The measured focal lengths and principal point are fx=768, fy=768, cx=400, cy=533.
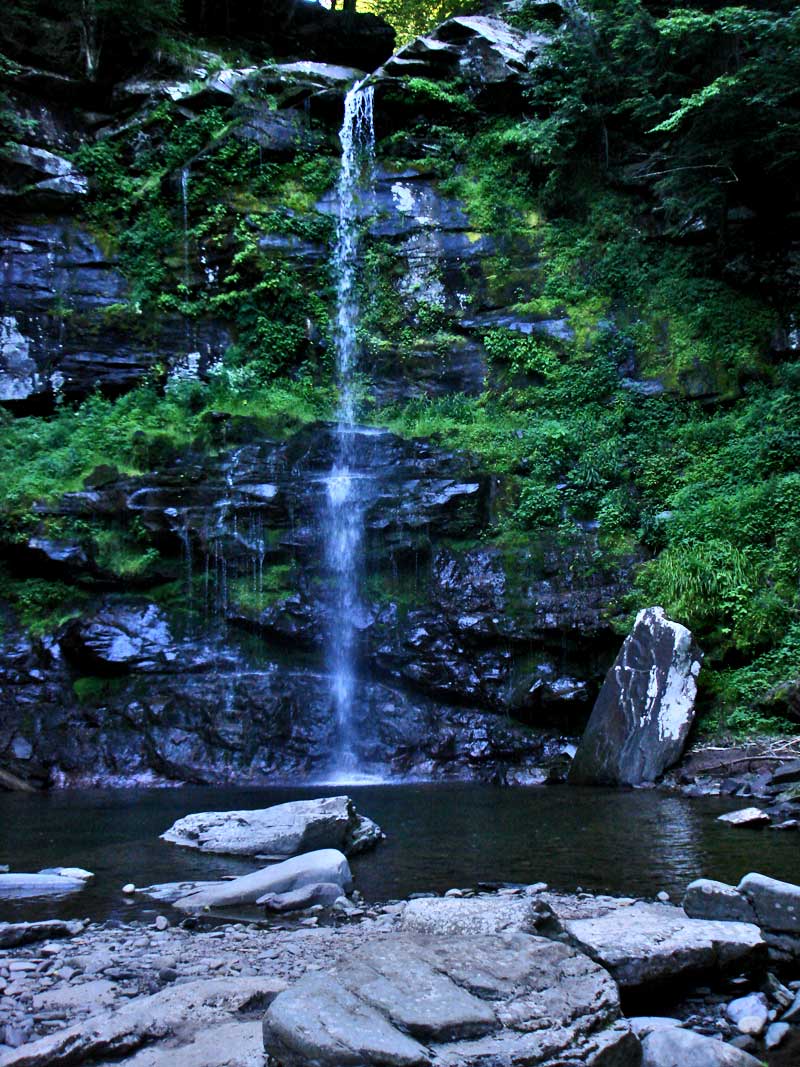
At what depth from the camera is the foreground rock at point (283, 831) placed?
294 inches

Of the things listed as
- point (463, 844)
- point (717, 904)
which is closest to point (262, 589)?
point (463, 844)

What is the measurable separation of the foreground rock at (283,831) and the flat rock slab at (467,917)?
287 cm

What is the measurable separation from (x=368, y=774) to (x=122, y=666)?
498cm

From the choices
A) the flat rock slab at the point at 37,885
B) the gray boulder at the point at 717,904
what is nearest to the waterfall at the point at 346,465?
the flat rock slab at the point at 37,885

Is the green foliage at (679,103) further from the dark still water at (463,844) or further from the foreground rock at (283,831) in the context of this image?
the foreground rock at (283,831)

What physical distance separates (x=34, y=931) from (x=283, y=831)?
9.59 feet

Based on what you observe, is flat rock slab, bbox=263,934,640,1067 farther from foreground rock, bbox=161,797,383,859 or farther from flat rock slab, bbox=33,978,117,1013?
foreground rock, bbox=161,797,383,859

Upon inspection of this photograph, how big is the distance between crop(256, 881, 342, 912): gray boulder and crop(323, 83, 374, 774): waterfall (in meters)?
7.89

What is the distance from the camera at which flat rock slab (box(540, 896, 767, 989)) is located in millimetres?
3793

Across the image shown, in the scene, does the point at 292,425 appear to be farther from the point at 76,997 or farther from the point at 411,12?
the point at 411,12

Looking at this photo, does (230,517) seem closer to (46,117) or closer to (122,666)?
(122,666)

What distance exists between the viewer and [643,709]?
11.3m

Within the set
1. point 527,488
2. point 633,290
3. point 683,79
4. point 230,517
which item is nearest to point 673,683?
point 527,488

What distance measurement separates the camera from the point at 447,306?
19.2m
